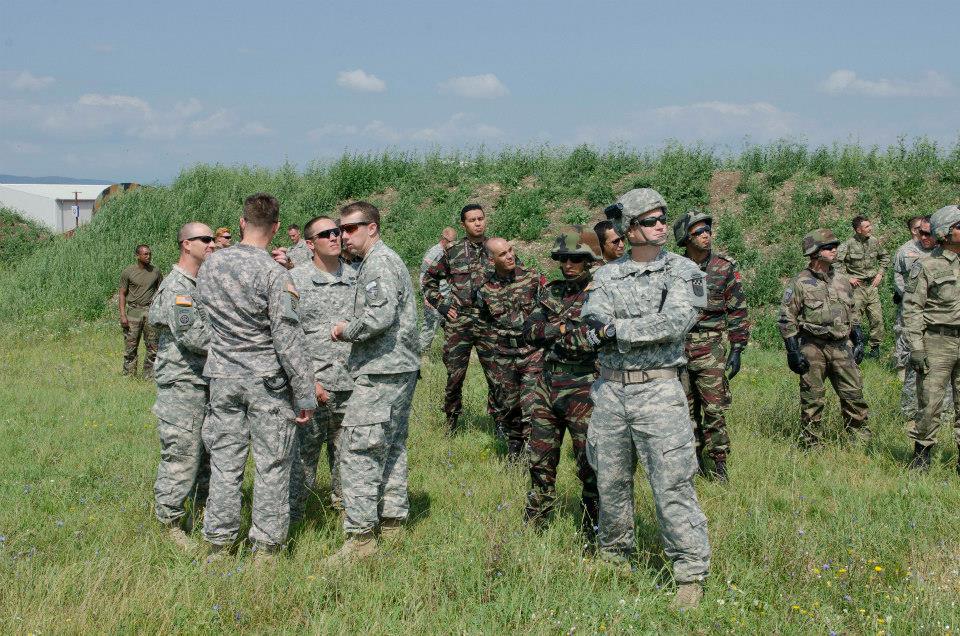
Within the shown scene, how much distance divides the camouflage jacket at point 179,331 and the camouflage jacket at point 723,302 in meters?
4.02

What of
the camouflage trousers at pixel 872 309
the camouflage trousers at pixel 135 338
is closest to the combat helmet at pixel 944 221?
the camouflage trousers at pixel 872 309

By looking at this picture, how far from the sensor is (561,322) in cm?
485

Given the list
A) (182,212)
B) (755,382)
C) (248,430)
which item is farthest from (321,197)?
(248,430)

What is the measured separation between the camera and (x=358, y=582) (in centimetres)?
441

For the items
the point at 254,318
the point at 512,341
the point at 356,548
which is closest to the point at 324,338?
the point at 254,318

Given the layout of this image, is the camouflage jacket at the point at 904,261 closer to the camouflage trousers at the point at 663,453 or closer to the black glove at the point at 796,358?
the black glove at the point at 796,358

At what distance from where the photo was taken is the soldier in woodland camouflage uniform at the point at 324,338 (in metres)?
5.39

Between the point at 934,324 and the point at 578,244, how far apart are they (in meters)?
3.57

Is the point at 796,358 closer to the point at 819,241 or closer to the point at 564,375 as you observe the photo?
the point at 819,241

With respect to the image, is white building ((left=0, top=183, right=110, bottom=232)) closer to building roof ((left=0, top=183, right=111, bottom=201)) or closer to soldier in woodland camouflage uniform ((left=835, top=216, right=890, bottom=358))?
building roof ((left=0, top=183, right=111, bottom=201))

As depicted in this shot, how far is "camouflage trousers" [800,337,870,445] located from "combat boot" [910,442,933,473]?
2.72 ft

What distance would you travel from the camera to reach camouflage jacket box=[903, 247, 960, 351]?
6.40 m

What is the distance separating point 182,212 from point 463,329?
16.7 meters

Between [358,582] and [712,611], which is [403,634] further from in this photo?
[712,611]
